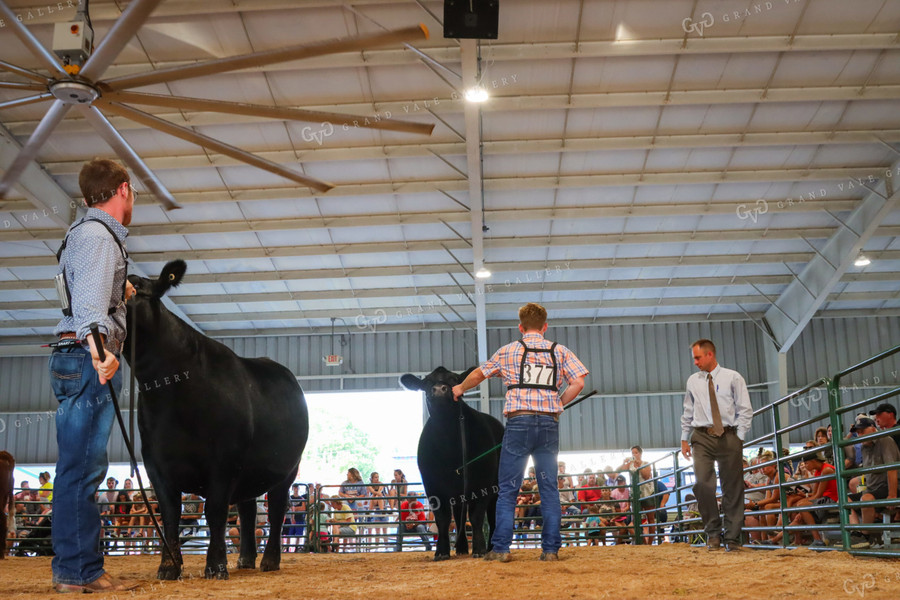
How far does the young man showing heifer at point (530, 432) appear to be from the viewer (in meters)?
5.30

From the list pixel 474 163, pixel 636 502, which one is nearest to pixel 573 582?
pixel 636 502

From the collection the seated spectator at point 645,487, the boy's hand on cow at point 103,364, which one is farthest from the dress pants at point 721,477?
the boy's hand on cow at point 103,364

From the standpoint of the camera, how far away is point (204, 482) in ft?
15.4

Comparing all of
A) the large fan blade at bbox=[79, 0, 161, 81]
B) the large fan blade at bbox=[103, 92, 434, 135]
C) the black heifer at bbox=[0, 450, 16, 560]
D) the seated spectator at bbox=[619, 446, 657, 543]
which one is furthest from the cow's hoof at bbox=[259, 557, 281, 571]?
the seated spectator at bbox=[619, 446, 657, 543]

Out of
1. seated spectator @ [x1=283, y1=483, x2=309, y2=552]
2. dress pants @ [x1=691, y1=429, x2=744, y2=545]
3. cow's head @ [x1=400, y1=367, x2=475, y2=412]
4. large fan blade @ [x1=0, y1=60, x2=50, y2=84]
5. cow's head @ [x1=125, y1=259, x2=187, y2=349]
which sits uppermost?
large fan blade @ [x1=0, y1=60, x2=50, y2=84]

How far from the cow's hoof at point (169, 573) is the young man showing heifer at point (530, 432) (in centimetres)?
197

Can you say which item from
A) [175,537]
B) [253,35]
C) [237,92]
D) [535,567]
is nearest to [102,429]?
[175,537]

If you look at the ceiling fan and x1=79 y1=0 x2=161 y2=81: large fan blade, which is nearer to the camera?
x1=79 y1=0 x2=161 y2=81: large fan blade

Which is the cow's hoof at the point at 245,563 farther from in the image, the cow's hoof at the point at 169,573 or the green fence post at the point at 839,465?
the green fence post at the point at 839,465

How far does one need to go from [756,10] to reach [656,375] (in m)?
12.0

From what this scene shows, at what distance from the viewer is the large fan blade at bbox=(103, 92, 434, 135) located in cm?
493

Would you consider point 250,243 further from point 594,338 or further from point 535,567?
point 535,567

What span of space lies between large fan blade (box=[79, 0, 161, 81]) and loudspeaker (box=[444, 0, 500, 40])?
4.71 m

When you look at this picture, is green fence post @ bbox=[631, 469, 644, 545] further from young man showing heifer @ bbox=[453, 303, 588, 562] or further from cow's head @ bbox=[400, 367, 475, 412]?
young man showing heifer @ bbox=[453, 303, 588, 562]
